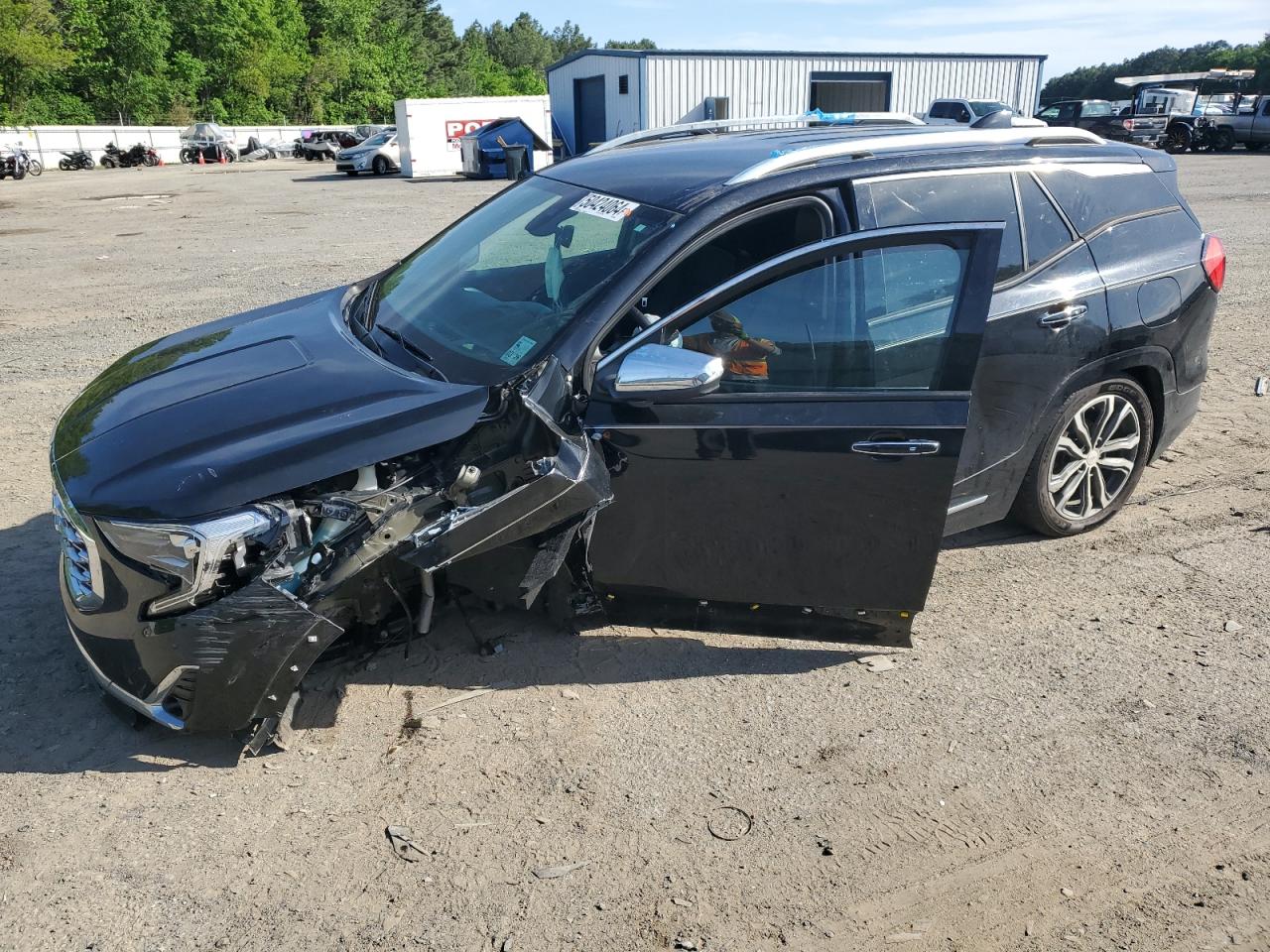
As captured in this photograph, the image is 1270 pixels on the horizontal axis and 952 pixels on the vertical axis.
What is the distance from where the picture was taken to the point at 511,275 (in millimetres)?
4035

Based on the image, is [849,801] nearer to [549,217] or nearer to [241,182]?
[549,217]

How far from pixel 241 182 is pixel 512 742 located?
30744mm

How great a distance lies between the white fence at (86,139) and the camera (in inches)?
1607

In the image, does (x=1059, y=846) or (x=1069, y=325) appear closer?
(x=1059, y=846)

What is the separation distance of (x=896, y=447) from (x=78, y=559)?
2.75 metres

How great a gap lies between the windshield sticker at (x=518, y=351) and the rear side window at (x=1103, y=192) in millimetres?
2416

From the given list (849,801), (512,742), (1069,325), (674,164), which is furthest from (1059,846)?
(674,164)

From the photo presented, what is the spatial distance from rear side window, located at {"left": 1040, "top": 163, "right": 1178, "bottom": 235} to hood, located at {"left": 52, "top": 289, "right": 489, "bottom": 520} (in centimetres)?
277

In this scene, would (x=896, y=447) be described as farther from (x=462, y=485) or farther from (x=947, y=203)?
(x=462, y=485)

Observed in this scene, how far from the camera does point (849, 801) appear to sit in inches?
121

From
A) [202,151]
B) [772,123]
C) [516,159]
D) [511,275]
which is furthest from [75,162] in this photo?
[511,275]

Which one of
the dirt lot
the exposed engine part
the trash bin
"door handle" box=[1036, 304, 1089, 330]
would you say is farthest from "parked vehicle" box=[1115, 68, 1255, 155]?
the exposed engine part

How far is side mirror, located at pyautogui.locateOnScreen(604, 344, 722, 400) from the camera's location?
324 cm

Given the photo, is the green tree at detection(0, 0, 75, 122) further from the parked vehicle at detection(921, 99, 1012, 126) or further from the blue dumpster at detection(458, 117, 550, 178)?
the parked vehicle at detection(921, 99, 1012, 126)
